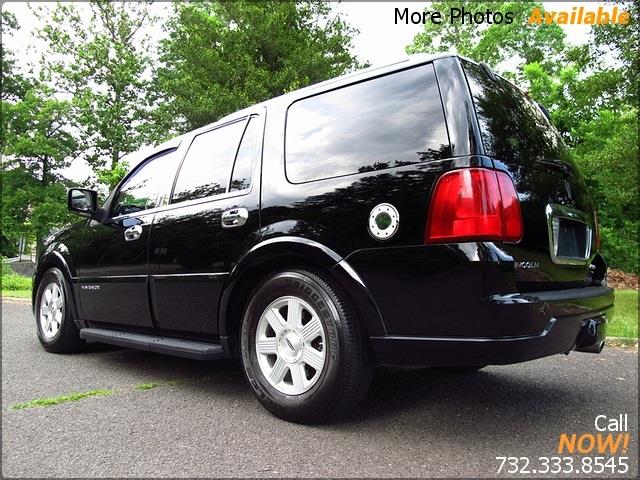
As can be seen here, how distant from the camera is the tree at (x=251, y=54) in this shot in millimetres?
16234

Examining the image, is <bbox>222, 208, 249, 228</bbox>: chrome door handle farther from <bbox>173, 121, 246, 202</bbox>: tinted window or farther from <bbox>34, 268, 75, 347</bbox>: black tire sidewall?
<bbox>34, 268, 75, 347</bbox>: black tire sidewall

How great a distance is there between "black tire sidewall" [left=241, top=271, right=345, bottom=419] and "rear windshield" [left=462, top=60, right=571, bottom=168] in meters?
1.06

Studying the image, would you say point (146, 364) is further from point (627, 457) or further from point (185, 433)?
point (627, 457)

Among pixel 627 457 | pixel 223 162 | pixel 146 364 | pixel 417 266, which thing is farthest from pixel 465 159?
pixel 146 364

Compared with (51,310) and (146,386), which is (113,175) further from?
(146,386)

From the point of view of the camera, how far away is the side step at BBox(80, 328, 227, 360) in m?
2.92

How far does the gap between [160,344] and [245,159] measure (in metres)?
1.32

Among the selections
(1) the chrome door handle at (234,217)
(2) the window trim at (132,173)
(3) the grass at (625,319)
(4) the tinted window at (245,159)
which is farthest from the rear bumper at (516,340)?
(2) the window trim at (132,173)

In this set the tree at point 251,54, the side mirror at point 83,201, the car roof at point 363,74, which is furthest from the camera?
the tree at point 251,54

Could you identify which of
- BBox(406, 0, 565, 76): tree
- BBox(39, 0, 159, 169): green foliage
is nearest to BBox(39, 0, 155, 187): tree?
BBox(39, 0, 159, 169): green foliage

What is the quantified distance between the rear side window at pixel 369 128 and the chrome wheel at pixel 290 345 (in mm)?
723

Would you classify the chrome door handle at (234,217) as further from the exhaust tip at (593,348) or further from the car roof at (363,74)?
the exhaust tip at (593,348)

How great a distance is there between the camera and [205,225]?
10.2 feet

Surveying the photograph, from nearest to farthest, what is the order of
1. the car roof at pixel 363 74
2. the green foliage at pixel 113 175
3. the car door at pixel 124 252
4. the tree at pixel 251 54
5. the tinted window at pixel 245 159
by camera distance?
the car roof at pixel 363 74, the tinted window at pixel 245 159, the car door at pixel 124 252, the tree at pixel 251 54, the green foliage at pixel 113 175
